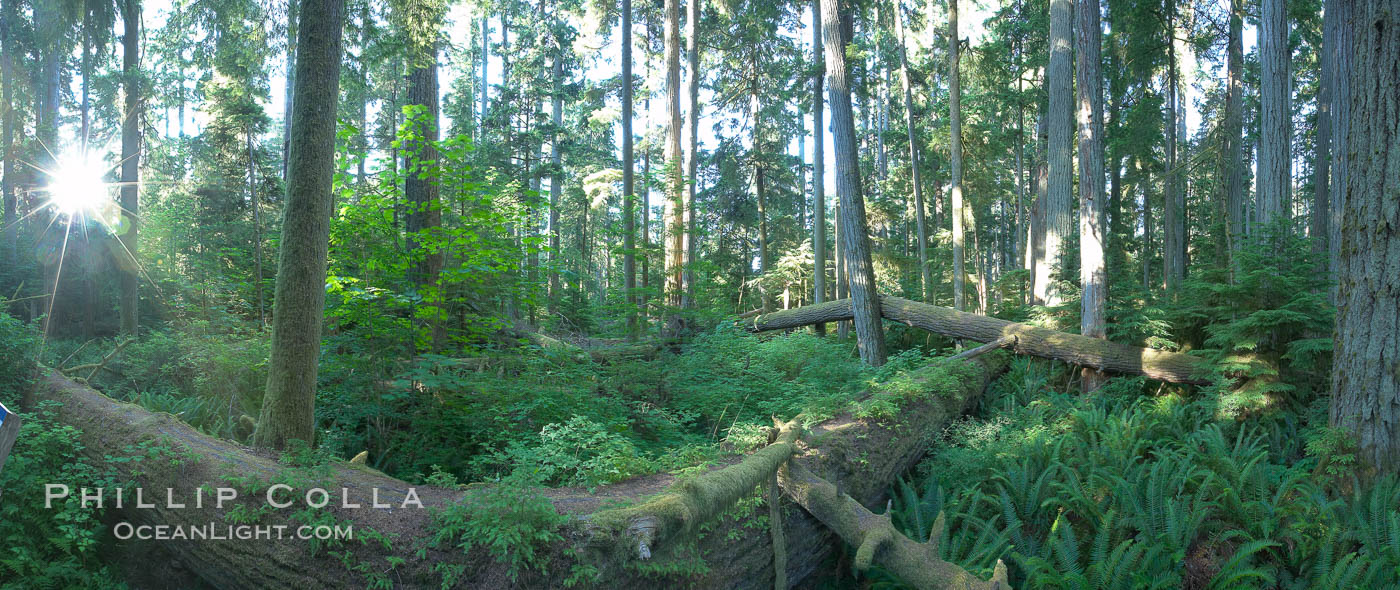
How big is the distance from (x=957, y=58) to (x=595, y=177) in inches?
406

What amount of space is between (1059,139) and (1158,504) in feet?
27.4

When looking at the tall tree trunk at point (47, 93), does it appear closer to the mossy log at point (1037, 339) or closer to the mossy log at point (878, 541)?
the mossy log at point (1037, 339)

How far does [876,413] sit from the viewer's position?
22.0ft

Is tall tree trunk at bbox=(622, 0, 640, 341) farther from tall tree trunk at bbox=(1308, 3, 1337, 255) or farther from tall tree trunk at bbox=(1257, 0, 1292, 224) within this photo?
tall tree trunk at bbox=(1308, 3, 1337, 255)

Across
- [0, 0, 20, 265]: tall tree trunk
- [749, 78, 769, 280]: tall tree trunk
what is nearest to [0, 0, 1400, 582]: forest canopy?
[0, 0, 20, 265]: tall tree trunk

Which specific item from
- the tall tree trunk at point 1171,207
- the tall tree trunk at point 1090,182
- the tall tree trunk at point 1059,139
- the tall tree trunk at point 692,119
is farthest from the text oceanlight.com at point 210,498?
the tall tree trunk at point 1171,207

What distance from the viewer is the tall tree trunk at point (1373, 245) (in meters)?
5.07

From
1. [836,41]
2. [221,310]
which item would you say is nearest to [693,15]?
[836,41]

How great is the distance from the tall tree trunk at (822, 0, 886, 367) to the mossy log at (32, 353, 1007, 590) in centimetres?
463

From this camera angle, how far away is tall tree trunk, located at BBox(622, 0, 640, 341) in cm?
1130

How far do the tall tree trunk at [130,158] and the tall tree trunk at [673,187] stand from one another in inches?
413

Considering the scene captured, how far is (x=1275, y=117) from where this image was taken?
1038 centimetres

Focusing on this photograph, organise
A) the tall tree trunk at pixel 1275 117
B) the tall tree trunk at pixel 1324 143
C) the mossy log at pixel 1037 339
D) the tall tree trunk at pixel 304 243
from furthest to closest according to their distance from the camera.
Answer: the tall tree trunk at pixel 1324 143 → the tall tree trunk at pixel 1275 117 → the mossy log at pixel 1037 339 → the tall tree trunk at pixel 304 243

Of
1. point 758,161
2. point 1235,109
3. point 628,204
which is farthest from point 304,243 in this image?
point 1235,109
